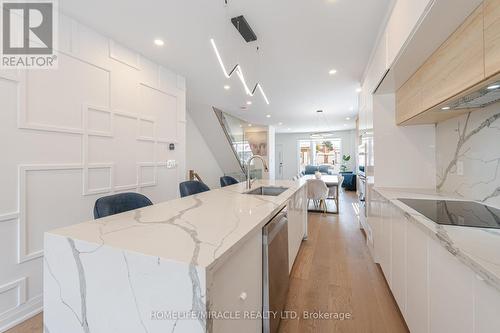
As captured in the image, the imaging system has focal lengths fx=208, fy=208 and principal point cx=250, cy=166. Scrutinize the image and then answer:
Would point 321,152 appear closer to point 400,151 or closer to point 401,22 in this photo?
point 400,151


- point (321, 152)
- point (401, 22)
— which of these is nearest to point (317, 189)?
point (401, 22)

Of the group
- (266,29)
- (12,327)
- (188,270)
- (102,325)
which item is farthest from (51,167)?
(266,29)

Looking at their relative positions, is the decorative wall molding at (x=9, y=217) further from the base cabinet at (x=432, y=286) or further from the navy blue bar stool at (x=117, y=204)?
the base cabinet at (x=432, y=286)

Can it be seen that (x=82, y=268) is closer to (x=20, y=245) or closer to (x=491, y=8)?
(x=20, y=245)

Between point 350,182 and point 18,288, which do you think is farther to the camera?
point 350,182

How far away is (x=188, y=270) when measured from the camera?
2.29 ft

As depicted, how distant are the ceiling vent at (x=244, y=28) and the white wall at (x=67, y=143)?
151 centimetres

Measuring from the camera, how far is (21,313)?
Result: 1.72 m

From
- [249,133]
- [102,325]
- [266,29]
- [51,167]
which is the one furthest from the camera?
[249,133]

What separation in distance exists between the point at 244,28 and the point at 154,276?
93.4 inches

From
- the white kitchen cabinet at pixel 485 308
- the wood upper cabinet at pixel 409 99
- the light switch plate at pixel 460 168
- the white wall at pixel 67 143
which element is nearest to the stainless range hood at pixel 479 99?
the wood upper cabinet at pixel 409 99

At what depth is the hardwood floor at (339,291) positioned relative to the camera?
5.24ft

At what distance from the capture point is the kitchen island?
2.37ft

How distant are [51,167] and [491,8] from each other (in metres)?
3.27
